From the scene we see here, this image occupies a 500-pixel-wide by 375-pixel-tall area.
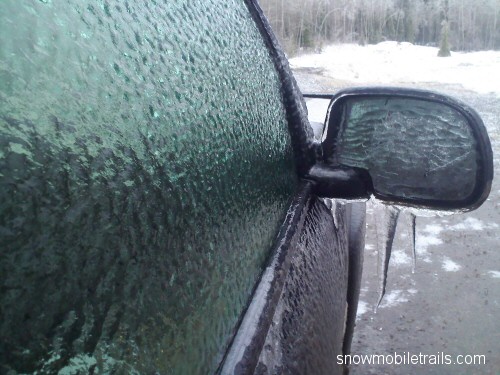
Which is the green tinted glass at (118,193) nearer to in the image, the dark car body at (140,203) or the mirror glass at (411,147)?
the dark car body at (140,203)

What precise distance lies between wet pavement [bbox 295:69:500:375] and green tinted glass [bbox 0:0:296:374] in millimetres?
1158

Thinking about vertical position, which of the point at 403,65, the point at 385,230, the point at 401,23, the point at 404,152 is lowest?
the point at 403,65

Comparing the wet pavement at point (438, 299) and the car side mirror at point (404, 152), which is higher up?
the car side mirror at point (404, 152)

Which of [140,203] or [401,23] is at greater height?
[140,203]

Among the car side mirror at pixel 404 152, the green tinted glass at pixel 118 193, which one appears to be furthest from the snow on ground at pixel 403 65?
the green tinted glass at pixel 118 193

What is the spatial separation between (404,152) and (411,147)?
1.0 inches

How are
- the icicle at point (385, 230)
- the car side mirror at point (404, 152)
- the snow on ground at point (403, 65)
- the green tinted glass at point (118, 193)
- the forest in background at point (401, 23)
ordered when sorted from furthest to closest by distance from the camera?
the forest in background at point (401, 23) < the snow on ground at point (403, 65) < the icicle at point (385, 230) < the car side mirror at point (404, 152) < the green tinted glass at point (118, 193)

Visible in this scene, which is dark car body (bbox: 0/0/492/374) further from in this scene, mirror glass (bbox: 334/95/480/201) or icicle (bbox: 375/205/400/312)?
icicle (bbox: 375/205/400/312)

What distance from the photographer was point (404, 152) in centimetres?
157

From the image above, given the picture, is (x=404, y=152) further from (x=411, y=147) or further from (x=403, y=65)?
(x=403, y=65)

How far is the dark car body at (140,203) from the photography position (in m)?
0.51

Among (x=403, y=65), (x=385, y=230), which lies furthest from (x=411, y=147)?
(x=403, y=65)

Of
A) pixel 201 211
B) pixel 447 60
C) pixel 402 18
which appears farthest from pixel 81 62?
pixel 402 18

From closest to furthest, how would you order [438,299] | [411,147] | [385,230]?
[411,147], [385,230], [438,299]
